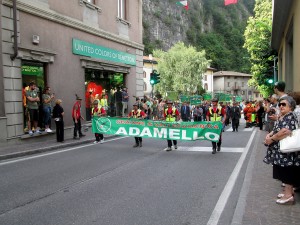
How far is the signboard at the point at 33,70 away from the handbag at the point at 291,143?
1158 centimetres

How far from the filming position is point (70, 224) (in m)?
4.91

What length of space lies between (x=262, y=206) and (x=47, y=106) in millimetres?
11256

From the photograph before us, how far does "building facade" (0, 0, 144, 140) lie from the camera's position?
13172mm

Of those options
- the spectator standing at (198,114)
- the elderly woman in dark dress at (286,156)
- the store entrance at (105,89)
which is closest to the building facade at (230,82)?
the spectator standing at (198,114)

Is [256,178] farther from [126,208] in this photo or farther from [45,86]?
[45,86]

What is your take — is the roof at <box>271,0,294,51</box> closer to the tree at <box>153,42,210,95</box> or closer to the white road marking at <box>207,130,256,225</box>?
the white road marking at <box>207,130,256,225</box>

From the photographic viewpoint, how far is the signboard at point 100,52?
17672mm

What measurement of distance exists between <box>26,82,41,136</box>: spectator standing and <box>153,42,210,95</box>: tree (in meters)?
52.5

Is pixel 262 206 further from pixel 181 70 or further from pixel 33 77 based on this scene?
pixel 181 70

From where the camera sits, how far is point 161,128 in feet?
41.3

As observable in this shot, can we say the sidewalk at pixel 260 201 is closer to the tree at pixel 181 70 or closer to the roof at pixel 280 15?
the roof at pixel 280 15

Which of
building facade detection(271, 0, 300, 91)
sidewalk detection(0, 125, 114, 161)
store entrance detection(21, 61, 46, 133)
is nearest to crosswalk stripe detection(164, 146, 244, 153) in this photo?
building facade detection(271, 0, 300, 91)

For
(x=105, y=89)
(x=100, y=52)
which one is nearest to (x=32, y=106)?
(x=100, y=52)

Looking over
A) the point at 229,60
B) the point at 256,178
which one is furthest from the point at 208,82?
the point at 256,178
